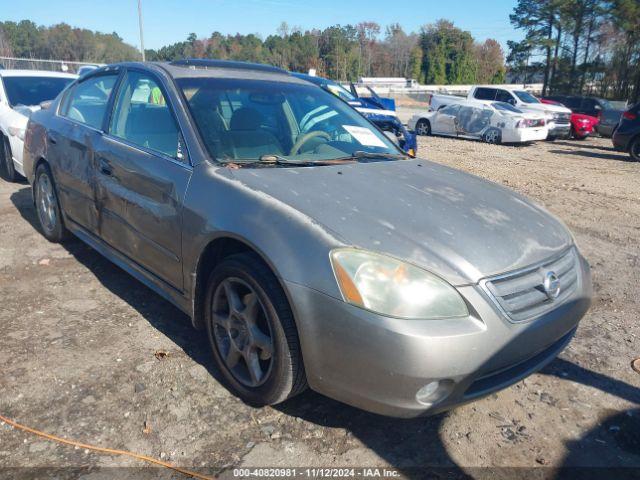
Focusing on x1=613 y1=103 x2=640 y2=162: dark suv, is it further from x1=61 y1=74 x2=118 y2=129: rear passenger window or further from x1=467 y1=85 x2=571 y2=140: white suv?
x1=61 y1=74 x2=118 y2=129: rear passenger window

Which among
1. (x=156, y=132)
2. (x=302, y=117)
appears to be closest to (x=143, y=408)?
(x=156, y=132)

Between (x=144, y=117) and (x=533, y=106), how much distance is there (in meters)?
17.2

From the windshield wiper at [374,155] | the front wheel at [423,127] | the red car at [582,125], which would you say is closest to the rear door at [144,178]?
the windshield wiper at [374,155]

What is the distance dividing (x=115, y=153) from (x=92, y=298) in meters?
1.13

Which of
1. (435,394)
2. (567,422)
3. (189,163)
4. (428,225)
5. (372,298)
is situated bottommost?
(567,422)

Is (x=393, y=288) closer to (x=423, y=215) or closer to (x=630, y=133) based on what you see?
(x=423, y=215)

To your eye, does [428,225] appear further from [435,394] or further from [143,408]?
[143,408]

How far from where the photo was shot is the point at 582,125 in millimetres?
18250

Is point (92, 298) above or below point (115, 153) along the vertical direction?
below

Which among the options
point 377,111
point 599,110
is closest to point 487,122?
point 377,111

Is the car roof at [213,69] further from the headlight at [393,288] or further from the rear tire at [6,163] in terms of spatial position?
the rear tire at [6,163]

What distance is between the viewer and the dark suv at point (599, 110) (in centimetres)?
1825

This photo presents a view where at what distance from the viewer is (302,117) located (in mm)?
3570

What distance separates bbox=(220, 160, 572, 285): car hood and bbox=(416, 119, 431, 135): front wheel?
50.3 ft
